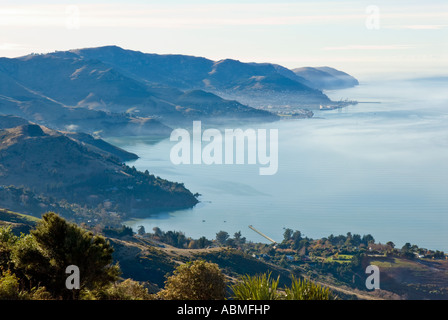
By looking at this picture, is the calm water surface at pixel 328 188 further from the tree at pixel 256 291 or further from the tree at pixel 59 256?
the tree at pixel 256 291

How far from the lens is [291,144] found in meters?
99.1

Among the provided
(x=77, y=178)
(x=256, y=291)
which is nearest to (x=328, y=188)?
(x=77, y=178)

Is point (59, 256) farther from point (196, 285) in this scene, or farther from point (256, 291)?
point (256, 291)

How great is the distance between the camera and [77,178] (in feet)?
213

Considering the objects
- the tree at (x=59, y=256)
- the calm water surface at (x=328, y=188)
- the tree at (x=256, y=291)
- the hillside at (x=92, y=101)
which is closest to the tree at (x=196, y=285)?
the tree at (x=59, y=256)

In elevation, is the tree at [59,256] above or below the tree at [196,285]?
above

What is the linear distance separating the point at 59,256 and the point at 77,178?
2320 inches

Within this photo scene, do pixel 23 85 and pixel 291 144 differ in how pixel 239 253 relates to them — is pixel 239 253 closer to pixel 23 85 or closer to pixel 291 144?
pixel 291 144

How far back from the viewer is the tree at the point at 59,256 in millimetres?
7824

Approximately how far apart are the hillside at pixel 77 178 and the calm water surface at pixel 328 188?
3.64 metres

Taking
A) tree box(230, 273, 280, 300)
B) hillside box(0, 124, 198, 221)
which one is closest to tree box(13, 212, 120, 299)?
A: tree box(230, 273, 280, 300)

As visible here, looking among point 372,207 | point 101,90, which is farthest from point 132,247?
point 101,90

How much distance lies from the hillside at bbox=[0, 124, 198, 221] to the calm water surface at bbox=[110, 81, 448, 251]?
11.9ft
